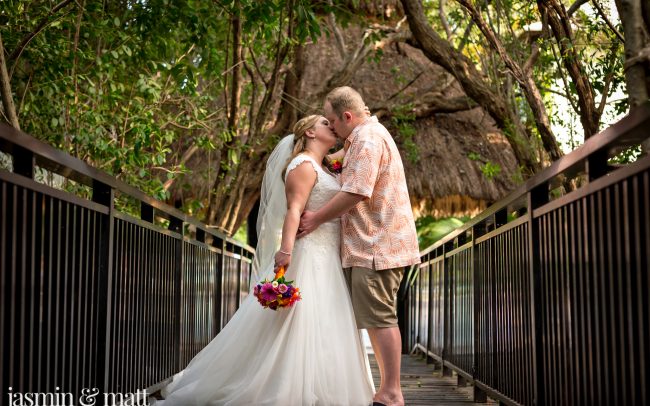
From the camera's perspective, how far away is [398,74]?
15.8m

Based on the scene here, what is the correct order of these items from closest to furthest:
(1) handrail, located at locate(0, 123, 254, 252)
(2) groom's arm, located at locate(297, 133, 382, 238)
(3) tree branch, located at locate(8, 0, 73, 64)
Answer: (1) handrail, located at locate(0, 123, 254, 252) < (2) groom's arm, located at locate(297, 133, 382, 238) < (3) tree branch, located at locate(8, 0, 73, 64)

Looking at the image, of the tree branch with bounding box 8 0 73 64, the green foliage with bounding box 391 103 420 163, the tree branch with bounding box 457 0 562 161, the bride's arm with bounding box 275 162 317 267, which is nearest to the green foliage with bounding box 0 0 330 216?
the tree branch with bounding box 8 0 73 64

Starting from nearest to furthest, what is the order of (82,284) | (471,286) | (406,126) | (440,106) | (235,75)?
(82,284) → (471,286) → (235,75) → (406,126) → (440,106)

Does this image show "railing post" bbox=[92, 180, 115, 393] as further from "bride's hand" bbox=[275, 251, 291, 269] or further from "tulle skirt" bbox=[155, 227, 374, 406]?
"bride's hand" bbox=[275, 251, 291, 269]

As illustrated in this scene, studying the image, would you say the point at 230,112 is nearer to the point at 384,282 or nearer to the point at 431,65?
the point at 431,65

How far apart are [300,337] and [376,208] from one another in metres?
0.79

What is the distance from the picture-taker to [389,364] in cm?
442

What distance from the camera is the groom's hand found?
15.3 ft

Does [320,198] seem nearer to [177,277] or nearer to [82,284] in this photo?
[177,277]

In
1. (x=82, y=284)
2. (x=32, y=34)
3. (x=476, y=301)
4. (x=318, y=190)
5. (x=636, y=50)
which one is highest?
(x=32, y=34)

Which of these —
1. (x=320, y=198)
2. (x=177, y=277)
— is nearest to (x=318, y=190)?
(x=320, y=198)

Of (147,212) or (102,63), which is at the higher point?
(102,63)

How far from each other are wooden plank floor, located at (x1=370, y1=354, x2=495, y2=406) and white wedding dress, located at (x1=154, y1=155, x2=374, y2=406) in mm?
868

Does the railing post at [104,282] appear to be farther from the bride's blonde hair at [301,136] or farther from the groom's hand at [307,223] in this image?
the bride's blonde hair at [301,136]
